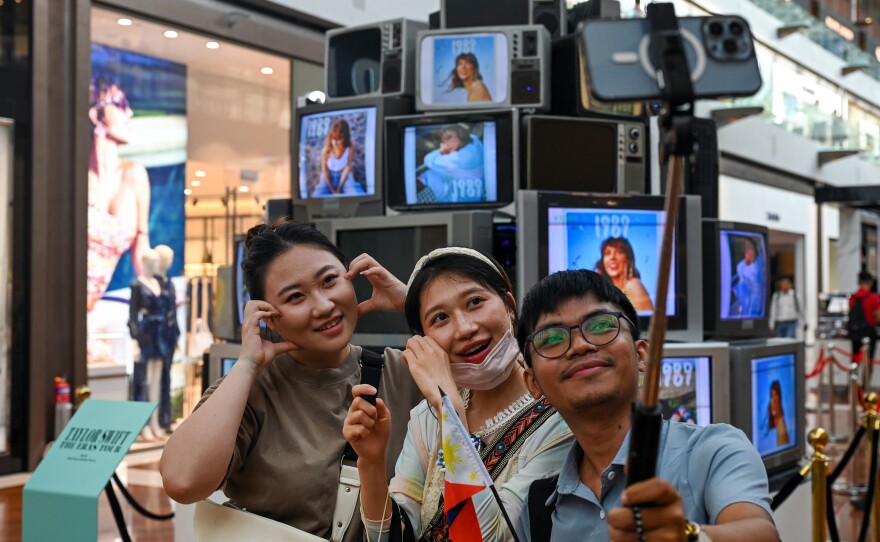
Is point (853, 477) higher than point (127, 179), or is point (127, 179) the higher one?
point (127, 179)

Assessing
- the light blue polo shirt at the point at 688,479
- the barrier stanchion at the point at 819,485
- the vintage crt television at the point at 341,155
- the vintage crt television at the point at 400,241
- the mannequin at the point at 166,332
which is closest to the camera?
the light blue polo shirt at the point at 688,479

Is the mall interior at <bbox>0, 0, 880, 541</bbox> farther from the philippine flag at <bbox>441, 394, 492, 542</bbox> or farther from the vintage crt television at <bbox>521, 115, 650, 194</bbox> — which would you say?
the philippine flag at <bbox>441, 394, 492, 542</bbox>

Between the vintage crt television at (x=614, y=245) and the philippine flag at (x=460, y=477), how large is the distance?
2.27 m

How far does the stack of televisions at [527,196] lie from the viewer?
4.07 metres

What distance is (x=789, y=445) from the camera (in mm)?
4562

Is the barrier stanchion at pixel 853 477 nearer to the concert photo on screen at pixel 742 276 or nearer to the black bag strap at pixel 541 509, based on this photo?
the concert photo on screen at pixel 742 276

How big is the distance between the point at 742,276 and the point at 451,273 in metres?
2.99

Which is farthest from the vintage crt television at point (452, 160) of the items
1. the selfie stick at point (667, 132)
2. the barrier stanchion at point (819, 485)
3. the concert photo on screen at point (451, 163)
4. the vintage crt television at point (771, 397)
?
the selfie stick at point (667, 132)

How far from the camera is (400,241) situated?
4207mm

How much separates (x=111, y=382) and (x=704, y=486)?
A: 7.45 m

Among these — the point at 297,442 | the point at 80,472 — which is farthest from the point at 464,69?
the point at 297,442

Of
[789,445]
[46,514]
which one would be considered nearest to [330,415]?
[46,514]

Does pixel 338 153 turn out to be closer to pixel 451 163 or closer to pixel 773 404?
pixel 451 163

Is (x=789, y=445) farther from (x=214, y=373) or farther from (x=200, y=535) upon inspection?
(x=200, y=535)
